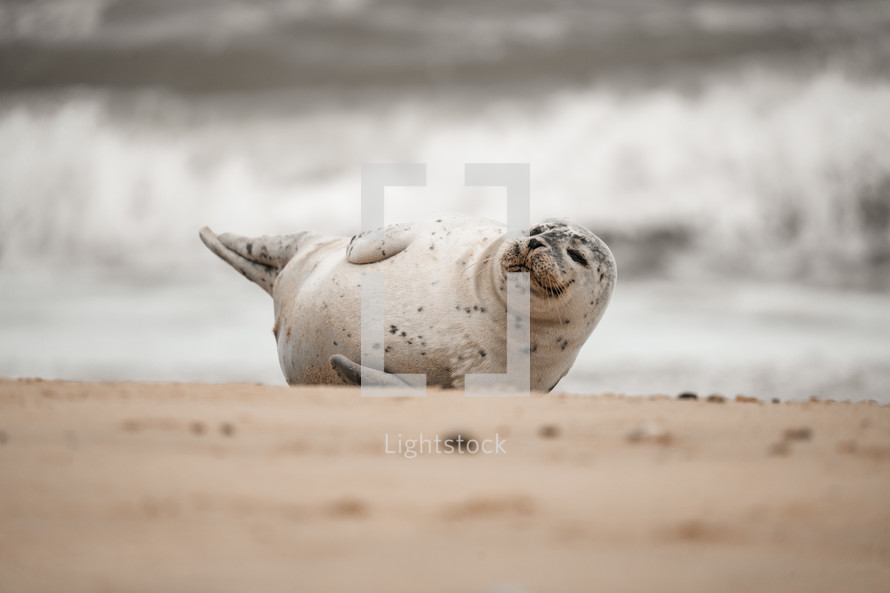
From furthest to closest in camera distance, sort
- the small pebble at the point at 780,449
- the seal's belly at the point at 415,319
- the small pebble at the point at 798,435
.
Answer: the seal's belly at the point at 415,319
the small pebble at the point at 798,435
the small pebble at the point at 780,449

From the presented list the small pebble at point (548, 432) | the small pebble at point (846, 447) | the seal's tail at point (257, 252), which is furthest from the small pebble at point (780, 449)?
the seal's tail at point (257, 252)

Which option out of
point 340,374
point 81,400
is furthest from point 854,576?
point 340,374

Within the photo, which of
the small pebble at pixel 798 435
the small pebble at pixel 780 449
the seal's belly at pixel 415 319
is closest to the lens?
the small pebble at pixel 780 449

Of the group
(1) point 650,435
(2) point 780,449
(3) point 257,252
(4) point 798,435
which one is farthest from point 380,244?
(2) point 780,449

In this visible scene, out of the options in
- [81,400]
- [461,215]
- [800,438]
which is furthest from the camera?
[461,215]

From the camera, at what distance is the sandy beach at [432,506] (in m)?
1.39

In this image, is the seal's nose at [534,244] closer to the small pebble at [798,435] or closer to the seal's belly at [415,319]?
the seal's belly at [415,319]

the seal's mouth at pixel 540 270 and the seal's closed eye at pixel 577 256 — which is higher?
the seal's closed eye at pixel 577 256

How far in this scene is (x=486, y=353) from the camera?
182 inches

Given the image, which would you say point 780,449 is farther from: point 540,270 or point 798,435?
point 540,270

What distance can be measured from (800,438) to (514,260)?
6.46 feet

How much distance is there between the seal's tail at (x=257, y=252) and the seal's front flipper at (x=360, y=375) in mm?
1829

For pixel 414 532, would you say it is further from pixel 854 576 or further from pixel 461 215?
pixel 461 215

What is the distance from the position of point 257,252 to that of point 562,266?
10.2ft
